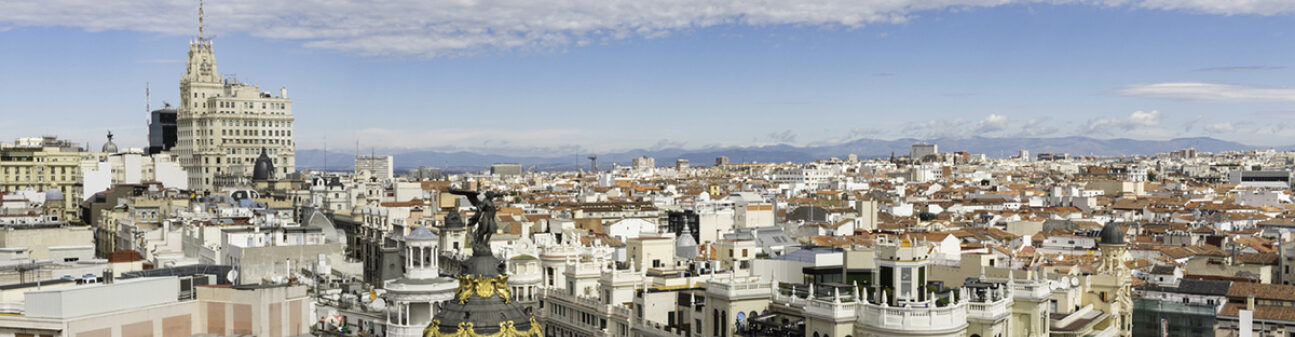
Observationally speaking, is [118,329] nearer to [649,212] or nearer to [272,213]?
[272,213]

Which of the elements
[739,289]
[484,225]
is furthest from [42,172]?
[484,225]

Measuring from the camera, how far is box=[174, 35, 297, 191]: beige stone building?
513 feet

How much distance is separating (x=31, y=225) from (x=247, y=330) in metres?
38.3

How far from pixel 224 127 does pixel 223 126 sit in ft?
0.66

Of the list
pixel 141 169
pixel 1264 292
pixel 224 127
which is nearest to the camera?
pixel 1264 292

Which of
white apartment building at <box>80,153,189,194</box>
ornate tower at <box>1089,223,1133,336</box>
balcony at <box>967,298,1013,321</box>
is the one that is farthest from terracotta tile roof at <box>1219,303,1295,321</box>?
white apartment building at <box>80,153,189,194</box>

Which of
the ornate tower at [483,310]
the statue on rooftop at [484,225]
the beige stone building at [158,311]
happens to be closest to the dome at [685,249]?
the beige stone building at [158,311]

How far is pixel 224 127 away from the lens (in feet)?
524

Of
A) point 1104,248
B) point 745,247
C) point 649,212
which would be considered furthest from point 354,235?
point 1104,248

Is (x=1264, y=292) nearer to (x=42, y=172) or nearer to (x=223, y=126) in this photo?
(x=42, y=172)

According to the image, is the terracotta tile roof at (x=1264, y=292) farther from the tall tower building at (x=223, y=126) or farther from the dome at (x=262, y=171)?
the tall tower building at (x=223, y=126)

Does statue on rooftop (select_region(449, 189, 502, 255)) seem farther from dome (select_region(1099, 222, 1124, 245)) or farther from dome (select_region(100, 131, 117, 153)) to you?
dome (select_region(100, 131, 117, 153))

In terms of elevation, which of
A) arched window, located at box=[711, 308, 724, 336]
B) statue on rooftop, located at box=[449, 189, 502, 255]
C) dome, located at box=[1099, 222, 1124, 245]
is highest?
statue on rooftop, located at box=[449, 189, 502, 255]

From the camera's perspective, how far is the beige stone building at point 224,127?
6161 inches
